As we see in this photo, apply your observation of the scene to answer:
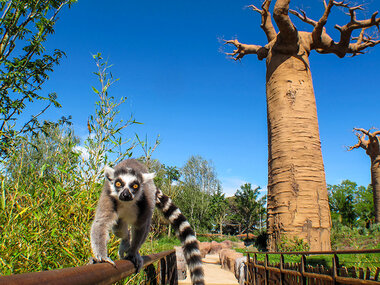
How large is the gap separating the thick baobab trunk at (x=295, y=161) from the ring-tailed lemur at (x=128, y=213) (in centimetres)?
745

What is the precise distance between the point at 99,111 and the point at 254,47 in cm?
1205

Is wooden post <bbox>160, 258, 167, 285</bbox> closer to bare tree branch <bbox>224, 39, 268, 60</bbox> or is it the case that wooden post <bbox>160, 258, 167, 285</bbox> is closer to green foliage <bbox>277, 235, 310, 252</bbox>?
green foliage <bbox>277, 235, 310, 252</bbox>

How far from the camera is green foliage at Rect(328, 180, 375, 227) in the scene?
37781 millimetres

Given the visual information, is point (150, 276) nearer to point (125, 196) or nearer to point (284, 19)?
point (125, 196)

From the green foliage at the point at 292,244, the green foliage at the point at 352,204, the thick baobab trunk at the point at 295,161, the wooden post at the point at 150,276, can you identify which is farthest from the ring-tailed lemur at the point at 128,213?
the green foliage at the point at 352,204

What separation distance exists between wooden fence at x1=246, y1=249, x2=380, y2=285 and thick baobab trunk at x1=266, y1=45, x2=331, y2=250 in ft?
7.03

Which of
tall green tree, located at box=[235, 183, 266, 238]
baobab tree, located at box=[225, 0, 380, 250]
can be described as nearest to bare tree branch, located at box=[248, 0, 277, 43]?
baobab tree, located at box=[225, 0, 380, 250]

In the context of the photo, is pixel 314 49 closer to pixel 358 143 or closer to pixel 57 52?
pixel 57 52

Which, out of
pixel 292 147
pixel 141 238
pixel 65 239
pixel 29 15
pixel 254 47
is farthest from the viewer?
pixel 254 47

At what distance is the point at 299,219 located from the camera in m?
9.58

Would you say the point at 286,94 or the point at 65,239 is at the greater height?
the point at 286,94

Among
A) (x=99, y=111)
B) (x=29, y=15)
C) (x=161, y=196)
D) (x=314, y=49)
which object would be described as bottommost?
(x=161, y=196)

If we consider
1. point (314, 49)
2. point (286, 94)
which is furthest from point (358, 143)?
point (286, 94)

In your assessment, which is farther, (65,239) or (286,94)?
(286,94)
